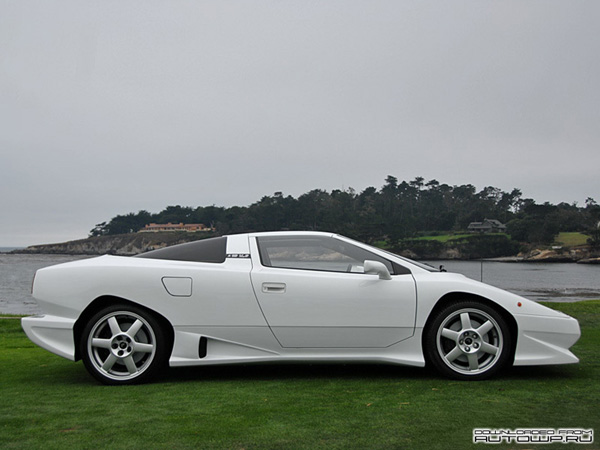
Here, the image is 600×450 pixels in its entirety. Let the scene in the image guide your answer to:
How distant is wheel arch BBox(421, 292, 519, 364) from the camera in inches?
193

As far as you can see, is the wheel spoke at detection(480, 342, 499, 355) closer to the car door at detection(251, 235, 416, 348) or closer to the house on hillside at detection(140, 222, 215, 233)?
the car door at detection(251, 235, 416, 348)

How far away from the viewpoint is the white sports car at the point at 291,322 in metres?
4.84

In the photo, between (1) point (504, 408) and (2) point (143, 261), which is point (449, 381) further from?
(2) point (143, 261)

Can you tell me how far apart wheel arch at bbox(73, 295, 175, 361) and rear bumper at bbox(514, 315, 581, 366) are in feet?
9.66

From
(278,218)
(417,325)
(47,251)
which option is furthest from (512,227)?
(417,325)

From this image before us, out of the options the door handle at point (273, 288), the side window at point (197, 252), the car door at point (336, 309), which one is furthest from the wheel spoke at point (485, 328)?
the side window at point (197, 252)

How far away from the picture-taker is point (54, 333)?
16.3ft

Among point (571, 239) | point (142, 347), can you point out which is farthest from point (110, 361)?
point (571, 239)

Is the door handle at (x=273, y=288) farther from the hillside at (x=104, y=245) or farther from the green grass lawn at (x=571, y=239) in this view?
the green grass lawn at (x=571, y=239)

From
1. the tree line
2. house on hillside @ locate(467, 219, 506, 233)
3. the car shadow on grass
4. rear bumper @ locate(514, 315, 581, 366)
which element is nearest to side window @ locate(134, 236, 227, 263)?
the car shadow on grass

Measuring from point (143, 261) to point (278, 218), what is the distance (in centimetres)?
10194

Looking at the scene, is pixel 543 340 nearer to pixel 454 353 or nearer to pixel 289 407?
pixel 454 353

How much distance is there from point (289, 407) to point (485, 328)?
191cm

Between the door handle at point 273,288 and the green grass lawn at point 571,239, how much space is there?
13456 centimetres
